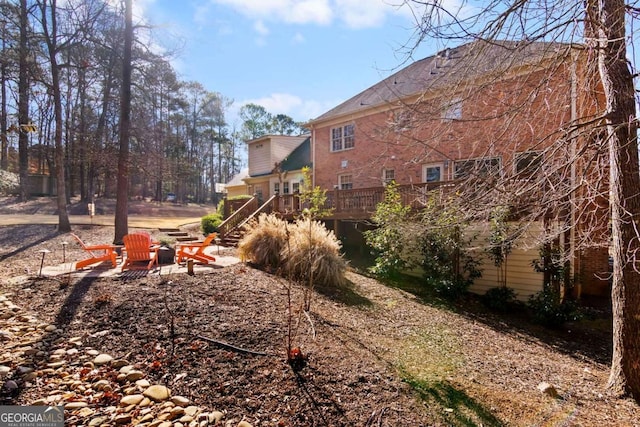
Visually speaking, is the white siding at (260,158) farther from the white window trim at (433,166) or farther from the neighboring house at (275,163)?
the white window trim at (433,166)

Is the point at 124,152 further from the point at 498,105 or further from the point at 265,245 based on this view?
the point at 498,105

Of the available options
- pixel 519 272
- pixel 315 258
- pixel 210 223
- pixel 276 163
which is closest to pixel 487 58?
pixel 315 258

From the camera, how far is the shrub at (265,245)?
299 inches

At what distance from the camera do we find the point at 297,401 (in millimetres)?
2992

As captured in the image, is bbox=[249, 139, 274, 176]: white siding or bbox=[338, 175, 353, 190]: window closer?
bbox=[338, 175, 353, 190]: window

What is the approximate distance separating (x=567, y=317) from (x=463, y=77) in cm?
604

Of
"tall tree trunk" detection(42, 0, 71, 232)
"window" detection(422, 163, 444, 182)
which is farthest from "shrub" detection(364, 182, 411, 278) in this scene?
"tall tree trunk" detection(42, 0, 71, 232)

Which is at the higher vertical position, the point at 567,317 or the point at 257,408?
the point at 257,408

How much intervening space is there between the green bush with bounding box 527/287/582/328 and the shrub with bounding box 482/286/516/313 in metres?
0.64

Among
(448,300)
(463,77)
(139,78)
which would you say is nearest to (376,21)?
(463,77)

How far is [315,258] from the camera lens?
22.9 feet

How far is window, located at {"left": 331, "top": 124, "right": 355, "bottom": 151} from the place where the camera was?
14828mm

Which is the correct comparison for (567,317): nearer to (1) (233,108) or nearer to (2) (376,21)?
(2) (376,21)

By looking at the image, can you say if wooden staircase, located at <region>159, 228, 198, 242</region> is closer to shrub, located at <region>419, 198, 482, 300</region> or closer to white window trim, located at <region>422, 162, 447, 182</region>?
shrub, located at <region>419, 198, 482, 300</region>
